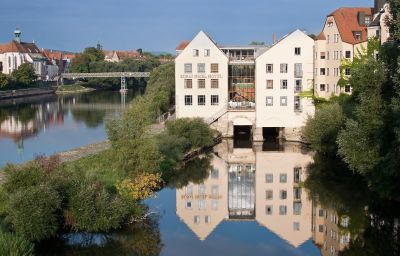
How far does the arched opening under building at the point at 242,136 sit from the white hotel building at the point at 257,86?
1217 mm

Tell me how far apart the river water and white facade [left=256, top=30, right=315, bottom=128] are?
4.59 metres

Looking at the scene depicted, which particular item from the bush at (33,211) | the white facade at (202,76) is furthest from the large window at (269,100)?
the bush at (33,211)

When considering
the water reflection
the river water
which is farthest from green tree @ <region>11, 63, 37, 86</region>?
the river water

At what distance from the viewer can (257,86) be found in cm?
4712

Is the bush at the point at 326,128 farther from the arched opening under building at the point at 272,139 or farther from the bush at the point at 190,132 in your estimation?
the bush at the point at 190,132

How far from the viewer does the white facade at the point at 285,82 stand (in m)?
46.4

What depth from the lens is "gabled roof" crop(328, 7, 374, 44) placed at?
43809 millimetres

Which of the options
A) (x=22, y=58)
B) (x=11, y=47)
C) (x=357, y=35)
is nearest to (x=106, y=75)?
(x=22, y=58)

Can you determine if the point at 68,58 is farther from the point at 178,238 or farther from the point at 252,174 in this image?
the point at 178,238

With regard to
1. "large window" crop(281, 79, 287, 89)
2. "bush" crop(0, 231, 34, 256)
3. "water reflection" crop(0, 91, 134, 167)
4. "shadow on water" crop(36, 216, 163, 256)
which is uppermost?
"large window" crop(281, 79, 287, 89)

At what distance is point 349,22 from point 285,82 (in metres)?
7.03

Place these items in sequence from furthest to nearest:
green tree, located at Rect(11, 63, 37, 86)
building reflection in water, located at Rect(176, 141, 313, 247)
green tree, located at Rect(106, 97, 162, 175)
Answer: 1. green tree, located at Rect(11, 63, 37, 86)
2. green tree, located at Rect(106, 97, 162, 175)
3. building reflection in water, located at Rect(176, 141, 313, 247)

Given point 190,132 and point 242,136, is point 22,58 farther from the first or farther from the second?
point 190,132

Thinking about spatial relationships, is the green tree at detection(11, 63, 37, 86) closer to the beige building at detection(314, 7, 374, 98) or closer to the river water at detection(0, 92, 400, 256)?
the river water at detection(0, 92, 400, 256)
